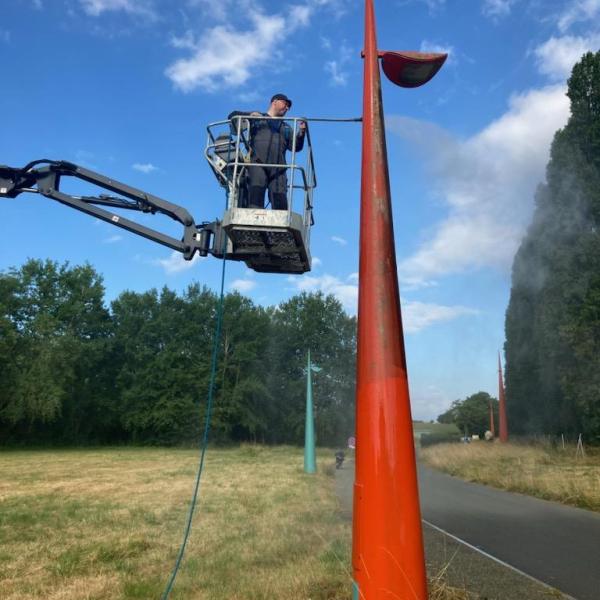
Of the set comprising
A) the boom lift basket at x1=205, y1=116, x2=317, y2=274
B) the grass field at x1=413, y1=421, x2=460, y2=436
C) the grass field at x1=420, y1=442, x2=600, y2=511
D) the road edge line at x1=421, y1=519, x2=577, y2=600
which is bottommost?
the road edge line at x1=421, y1=519, x2=577, y2=600

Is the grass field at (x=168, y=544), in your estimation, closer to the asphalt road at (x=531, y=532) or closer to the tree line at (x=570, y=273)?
the asphalt road at (x=531, y=532)

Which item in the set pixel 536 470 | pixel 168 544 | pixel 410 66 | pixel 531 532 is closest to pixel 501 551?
pixel 531 532

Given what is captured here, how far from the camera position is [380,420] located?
3.38 meters

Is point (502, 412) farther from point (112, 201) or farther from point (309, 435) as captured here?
point (112, 201)

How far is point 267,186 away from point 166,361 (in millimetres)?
56369

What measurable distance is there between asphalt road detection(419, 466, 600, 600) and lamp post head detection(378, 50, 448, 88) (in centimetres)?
523

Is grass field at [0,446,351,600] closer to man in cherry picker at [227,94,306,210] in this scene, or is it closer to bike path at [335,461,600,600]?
bike path at [335,461,600,600]

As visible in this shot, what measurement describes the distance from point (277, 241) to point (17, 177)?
3.50 metres

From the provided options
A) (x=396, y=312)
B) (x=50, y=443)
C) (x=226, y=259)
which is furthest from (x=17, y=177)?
(x=50, y=443)

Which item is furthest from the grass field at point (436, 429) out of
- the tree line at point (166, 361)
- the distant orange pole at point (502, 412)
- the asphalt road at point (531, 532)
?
the asphalt road at point (531, 532)

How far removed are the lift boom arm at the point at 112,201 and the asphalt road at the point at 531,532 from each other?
17.4 feet

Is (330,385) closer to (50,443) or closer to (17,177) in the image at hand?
(50,443)

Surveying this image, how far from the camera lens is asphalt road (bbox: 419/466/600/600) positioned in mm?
6621

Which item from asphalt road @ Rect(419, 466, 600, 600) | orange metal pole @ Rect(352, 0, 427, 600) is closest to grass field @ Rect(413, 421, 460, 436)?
asphalt road @ Rect(419, 466, 600, 600)
